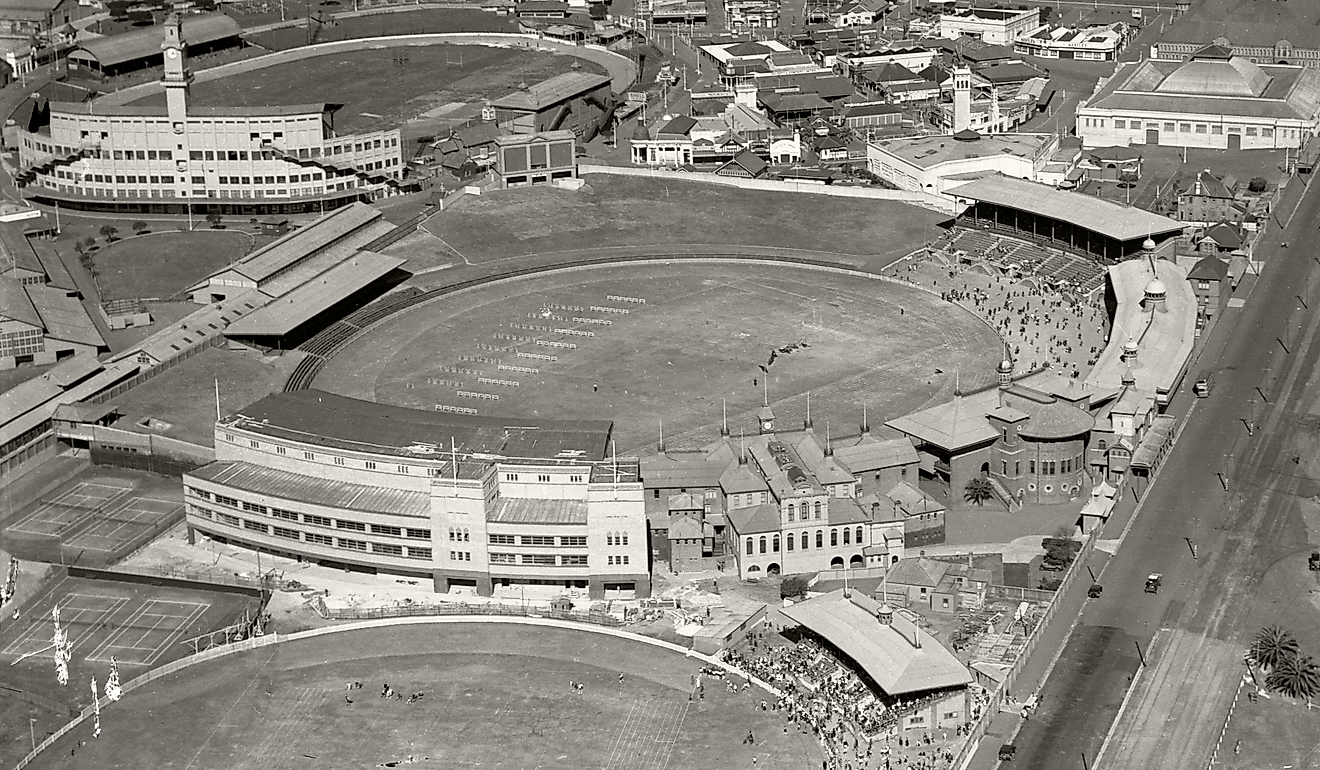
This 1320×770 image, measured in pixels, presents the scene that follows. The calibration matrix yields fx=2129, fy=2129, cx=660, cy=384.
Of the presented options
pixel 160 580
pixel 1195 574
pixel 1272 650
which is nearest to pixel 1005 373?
pixel 1195 574

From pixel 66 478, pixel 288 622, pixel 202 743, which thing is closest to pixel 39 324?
pixel 66 478

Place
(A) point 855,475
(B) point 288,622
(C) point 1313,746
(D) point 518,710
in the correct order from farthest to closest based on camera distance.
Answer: (A) point 855,475 < (B) point 288,622 < (D) point 518,710 < (C) point 1313,746

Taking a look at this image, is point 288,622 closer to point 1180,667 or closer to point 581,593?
point 581,593

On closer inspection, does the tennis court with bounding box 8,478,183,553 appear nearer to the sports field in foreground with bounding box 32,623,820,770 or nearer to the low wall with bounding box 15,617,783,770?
the low wall with bounding box 15,617,783,770

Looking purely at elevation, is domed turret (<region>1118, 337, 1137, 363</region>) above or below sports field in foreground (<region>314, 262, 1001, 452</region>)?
above

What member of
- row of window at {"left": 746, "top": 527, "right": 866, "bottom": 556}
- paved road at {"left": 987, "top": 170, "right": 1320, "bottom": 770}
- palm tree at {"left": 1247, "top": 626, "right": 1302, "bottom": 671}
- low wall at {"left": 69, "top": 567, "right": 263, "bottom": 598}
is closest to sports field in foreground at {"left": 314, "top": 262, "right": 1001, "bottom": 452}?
paved road at {"left": 987, "top": 170, "right": 1320, "bottom": 770}
